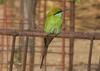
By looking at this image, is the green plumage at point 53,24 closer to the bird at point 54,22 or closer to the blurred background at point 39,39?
the bird at point 54,22

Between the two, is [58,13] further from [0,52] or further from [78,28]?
[78,28]

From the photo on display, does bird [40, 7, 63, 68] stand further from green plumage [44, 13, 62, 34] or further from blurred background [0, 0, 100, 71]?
blurred background [0, 0, 100, 71]

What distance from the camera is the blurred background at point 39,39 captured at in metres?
3.27

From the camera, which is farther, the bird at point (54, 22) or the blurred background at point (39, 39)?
the blurred background at point (39, 39)

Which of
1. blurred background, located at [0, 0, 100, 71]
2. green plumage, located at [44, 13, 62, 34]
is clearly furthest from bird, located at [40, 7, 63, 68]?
blurred background, located at [0, 0, 100, 71]

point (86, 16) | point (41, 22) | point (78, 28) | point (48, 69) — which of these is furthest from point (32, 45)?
point (86, 16)

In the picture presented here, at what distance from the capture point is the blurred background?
3268 millimetres

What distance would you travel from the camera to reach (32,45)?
128 inches

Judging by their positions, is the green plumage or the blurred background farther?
the blurred background

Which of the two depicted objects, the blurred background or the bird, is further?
the blurred background

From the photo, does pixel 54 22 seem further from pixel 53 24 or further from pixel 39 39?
pixel 39 39

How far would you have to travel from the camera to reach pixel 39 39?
4.71 meters

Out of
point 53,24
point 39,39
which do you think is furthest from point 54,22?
point 39,39

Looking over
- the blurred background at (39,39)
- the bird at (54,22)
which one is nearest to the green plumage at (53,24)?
the bird at (54,22)
